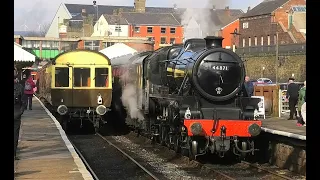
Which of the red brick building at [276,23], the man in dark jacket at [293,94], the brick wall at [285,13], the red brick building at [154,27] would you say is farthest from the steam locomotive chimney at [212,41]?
the red brick building at [154,27]

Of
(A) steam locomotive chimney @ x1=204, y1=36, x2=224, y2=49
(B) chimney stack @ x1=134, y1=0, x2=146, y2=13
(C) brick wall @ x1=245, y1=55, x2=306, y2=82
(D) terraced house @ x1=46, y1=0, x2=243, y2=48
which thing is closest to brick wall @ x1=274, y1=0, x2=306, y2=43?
(C) brick wall @ x1=245, y1=55, x2=306, y2=82

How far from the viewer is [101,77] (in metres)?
19.8

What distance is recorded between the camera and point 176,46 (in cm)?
1517

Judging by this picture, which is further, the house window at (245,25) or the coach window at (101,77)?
the house window at (245,25)

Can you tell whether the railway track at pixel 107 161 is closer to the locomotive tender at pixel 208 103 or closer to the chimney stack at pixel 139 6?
the locomotive tender at pixel 208 103

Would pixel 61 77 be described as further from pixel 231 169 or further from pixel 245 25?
pixel 245 25

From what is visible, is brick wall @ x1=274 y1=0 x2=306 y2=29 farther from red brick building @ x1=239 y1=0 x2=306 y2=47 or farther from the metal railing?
the metal railing

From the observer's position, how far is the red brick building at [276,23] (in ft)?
209

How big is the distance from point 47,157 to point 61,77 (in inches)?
316

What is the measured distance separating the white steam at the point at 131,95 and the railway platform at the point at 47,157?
258 cm

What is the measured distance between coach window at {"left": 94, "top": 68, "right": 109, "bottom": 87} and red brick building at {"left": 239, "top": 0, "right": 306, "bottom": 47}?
45.4 metres

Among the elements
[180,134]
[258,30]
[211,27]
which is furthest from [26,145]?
[258,30]

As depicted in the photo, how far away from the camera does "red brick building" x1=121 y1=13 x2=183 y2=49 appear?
277ft
